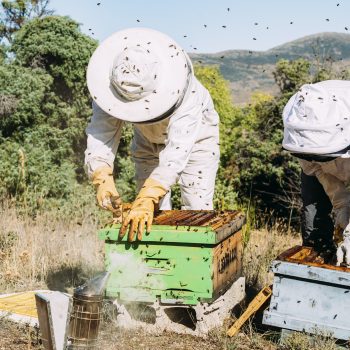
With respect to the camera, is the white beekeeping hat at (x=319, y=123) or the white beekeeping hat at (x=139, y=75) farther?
the white beekeeping hat at (x=139, y=75)

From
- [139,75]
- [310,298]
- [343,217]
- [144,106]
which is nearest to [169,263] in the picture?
[310,298]

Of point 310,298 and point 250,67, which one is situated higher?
point 250,67

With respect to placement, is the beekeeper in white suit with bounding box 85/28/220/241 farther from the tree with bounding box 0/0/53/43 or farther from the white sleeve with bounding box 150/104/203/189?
the tree with bounding box 0/0/53/43

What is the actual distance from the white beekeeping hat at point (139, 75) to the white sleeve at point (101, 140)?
29 cm

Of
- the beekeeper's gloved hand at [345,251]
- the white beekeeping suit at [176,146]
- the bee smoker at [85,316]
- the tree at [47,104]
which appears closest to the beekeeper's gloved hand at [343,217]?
the beekeeper's gloved hand at [345,251]

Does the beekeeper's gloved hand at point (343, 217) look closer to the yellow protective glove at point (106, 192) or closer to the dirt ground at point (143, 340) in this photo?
the dirt ground at point (143, 340)

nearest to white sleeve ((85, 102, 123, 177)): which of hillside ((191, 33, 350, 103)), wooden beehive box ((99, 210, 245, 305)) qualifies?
wooden beehive box ((99, 210, 245, 305))

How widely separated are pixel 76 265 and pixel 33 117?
583cm

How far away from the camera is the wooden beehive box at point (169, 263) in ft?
12.5

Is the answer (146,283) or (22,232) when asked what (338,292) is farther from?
(22,232)

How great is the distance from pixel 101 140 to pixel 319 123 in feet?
5.72

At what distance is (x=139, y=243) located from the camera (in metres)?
3.89

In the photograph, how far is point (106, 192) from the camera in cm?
426

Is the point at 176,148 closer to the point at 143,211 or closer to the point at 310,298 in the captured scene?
the point at 143,211
